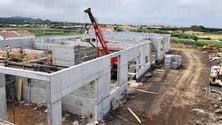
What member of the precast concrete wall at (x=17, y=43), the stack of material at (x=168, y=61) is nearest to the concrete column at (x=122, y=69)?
the precast concrete wall at (x=17, y=43)

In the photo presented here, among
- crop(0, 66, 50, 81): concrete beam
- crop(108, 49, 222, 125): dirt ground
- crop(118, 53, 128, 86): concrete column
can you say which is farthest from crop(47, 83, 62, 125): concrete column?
crop(118, 53, 128, 86): concrete column

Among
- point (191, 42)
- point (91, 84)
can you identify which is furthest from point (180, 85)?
point (191, 42)

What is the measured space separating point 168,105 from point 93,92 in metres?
5.96

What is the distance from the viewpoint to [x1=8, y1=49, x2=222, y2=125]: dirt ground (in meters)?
14.4

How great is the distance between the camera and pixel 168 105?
17.0m

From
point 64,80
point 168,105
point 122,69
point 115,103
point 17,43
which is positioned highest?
point 17,43

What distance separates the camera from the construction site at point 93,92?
36.8 ft

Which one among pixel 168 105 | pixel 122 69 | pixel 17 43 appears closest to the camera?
pixel 168 105

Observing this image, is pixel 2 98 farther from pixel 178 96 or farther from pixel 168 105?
pixel 178 96

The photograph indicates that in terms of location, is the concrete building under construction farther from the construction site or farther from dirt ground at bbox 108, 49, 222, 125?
dirt ground at bbox 108, 49, 222, 125

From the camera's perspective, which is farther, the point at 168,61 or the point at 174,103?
the point at 168,61

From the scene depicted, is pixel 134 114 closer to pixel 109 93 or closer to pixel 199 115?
pixel 109 93

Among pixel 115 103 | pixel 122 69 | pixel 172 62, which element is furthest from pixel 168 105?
pixel 172 62

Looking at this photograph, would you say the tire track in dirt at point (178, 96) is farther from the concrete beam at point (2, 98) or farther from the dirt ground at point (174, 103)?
the concrete beam at point (2, 98)
